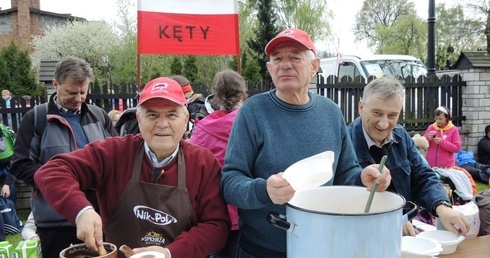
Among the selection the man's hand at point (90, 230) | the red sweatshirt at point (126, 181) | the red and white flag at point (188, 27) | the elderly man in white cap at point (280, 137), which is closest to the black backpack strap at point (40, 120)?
the red sweatshirt at point (126, 181)

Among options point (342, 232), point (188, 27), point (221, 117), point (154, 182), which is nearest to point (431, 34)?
point (188, 27)

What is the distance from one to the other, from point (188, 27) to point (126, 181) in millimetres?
3256

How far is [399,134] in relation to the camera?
88.4 inches

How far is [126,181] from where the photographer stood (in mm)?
1664

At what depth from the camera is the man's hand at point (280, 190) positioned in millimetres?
1209

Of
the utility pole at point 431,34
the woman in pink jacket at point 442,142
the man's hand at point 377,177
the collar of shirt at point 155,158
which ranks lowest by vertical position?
the woman in pink jacket at point 442,142

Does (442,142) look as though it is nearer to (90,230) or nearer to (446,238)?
(446,238)

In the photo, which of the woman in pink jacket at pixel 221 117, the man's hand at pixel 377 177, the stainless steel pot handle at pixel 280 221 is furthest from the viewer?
the woman in pink jacket at pixel 221 117

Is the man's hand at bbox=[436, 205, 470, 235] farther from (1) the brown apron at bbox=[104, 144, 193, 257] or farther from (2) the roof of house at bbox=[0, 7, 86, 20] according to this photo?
(2) the roof of house at bbox=[0, 7, 86, 20]

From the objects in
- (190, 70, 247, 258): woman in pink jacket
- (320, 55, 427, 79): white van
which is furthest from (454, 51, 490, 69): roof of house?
(190, 70, 247, 258): woman in pink jacket

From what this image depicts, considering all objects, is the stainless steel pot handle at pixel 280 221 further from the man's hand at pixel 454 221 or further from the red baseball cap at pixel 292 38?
the man's hand at pixel 454 221

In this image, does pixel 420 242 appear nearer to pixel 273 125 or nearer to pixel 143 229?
pixel 273 125

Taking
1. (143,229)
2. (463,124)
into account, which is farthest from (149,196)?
(463,124)

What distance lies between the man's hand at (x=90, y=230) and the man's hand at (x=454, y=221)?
4.89ft
